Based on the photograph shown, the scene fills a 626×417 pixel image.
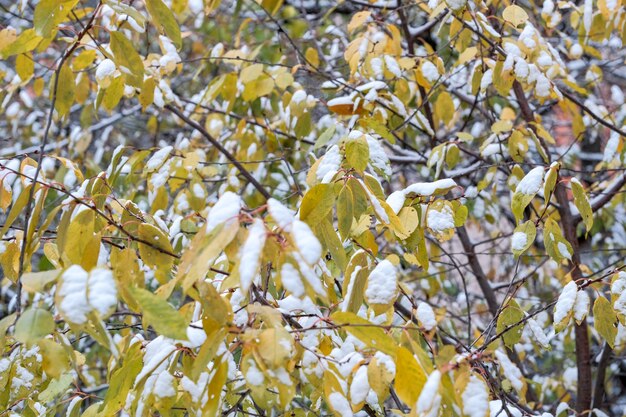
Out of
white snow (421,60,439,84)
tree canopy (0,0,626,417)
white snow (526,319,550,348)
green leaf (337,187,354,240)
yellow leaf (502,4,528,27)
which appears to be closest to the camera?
tree canopy (0,0,626,417)

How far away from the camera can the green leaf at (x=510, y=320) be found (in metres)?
1.59

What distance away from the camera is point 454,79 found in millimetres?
3100

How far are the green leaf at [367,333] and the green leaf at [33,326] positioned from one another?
0.40 m

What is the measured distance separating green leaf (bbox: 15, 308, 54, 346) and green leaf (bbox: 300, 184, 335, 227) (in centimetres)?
43

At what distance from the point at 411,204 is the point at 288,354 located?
57 cm

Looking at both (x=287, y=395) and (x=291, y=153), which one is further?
(x=291, y=153)

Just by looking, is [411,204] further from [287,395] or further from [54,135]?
[54,135]

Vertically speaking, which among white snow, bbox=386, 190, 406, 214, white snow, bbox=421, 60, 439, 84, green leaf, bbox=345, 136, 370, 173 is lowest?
white snow, bbox=386, 190, 406, 214

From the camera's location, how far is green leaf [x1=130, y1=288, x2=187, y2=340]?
94 centimetres

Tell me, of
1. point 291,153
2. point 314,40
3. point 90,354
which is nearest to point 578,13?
point 314,40

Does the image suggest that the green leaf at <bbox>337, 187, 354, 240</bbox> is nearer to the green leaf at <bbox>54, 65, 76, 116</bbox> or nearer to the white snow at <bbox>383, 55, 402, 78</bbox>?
the green leaf at <bbox>54, 65, 76, 116</bbox>

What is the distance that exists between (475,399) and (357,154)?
524mm

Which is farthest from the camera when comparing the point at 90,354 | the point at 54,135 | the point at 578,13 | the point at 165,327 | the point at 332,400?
the point at 54,135

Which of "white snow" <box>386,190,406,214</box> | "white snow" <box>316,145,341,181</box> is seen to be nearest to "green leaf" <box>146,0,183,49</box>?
"white snow" <box>316,145,341,181</box>
